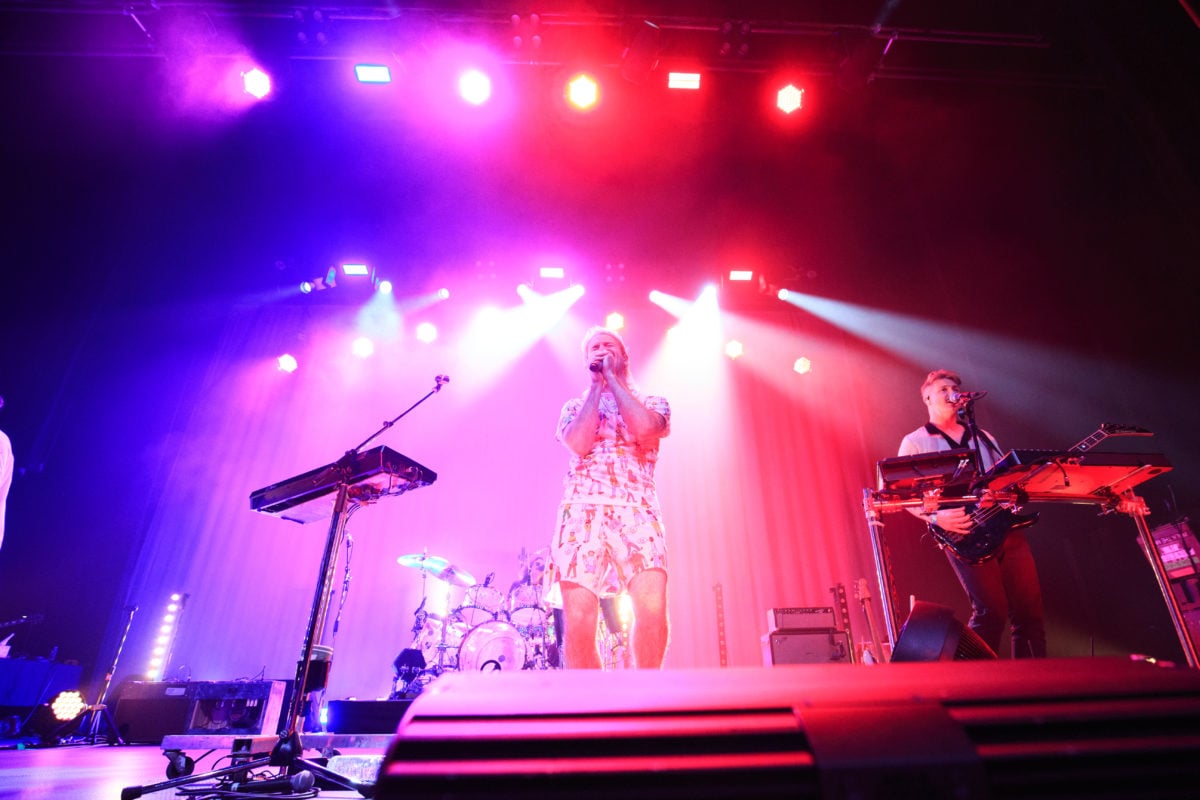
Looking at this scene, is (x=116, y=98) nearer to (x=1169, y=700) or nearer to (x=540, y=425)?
(x=540, y=425)

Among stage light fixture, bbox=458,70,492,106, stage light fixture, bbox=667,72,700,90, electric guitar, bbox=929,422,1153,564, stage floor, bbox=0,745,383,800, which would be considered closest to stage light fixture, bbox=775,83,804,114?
stage light fixture, bbox=667,72,700,90

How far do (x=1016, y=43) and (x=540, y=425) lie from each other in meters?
7.23

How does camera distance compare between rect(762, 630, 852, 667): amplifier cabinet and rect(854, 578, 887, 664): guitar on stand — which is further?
rect(854, 578, 887, 664): guitar on stand

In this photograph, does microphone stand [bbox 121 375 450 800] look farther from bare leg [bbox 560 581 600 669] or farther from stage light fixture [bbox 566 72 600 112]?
stage light fixture [bbox 566 72 600 112]

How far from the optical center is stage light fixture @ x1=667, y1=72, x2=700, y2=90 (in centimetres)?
549

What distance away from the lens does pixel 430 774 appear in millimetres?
400

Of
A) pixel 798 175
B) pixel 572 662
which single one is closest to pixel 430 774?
pixel 572 662

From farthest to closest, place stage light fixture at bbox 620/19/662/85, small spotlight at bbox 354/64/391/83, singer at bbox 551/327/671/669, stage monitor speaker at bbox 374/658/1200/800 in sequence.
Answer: small spotlight at bbox 354/64/391/83 < stage light fixture at bbox 620/19/662/85 < singer at bbox 551/327/671/669 < stage monitor speaker at bbox 374/658/1200/800

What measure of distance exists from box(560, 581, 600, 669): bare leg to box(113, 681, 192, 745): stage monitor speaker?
5.80m

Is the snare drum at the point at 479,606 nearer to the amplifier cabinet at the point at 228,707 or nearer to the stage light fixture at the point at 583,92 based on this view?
the amplifier cabinet at the point at 228,707

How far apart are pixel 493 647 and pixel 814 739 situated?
665 centimetres

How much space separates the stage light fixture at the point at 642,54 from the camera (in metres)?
5.11

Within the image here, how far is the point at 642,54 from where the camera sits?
5223mm

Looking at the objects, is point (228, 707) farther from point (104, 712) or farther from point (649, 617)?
point (649, 617)
